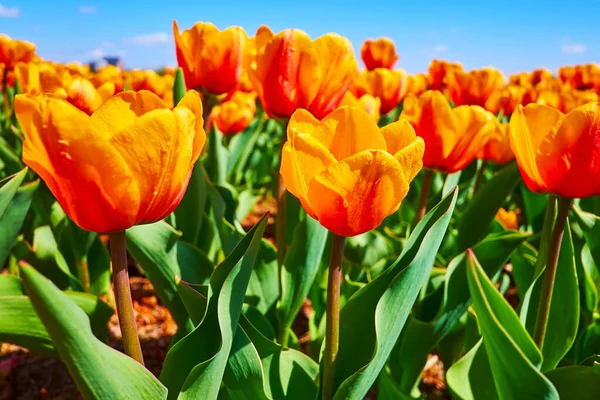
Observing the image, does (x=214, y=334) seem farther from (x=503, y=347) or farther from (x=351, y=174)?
(x=503, y=347)

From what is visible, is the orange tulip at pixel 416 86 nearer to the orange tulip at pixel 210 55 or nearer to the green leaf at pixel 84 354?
the orange tulip at pixel 210 55

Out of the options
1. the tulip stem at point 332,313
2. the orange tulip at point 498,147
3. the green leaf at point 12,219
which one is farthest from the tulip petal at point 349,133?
the orange tulip at point 498,147

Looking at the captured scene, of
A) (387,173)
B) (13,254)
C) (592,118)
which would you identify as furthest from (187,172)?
(13,254)

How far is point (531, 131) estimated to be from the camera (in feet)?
3.59

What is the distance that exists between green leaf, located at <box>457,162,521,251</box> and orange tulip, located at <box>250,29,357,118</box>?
527mm

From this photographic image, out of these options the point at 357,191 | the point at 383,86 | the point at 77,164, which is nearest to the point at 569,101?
the point at 383,86

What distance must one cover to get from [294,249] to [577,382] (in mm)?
707

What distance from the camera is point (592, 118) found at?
1.04 meters

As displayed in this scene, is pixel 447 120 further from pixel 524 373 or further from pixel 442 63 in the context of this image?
pixel 442 63

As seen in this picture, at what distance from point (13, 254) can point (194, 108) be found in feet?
5.31

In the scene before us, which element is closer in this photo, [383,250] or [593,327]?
[593,327]

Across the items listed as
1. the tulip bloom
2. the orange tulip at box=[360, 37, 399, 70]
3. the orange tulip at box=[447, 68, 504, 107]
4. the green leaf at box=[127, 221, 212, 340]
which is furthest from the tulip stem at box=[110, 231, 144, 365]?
the orange tulip at box=[360, 37, 399, 70]

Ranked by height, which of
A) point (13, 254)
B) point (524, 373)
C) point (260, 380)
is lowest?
point (13, 254)

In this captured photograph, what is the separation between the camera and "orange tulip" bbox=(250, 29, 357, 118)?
1366 millimetres
